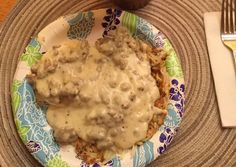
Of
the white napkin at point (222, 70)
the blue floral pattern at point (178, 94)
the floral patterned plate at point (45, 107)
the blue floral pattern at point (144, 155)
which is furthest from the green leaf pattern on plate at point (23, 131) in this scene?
the white napkin at point (222, 70)

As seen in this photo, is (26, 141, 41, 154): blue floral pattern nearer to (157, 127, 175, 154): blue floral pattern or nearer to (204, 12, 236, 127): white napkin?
(157, 127, 175, 154): blue floral pattern

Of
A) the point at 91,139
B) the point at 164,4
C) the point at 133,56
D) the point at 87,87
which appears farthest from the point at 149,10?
the point at 91,139

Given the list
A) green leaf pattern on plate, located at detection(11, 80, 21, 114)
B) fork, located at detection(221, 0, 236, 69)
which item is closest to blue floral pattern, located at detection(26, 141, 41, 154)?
green leaf pattern on plate, located at detection(11, 80, 21, 114)

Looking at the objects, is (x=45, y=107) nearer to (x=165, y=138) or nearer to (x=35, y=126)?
(x=35, y=126)

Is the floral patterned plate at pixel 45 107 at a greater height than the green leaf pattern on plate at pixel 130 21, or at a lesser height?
lesser

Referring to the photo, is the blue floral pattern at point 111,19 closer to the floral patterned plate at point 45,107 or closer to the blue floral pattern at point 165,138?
the floral patterned plate at point 45,107

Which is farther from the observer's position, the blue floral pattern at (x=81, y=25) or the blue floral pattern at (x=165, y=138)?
the blue floral pattern at (x=81, y=25)

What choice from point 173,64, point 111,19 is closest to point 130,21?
point 111,19
